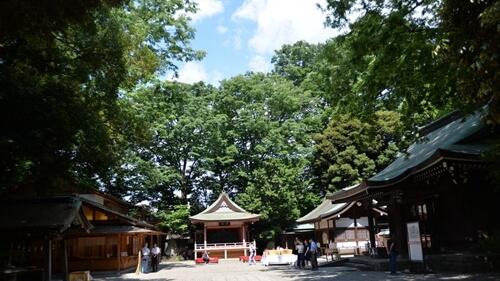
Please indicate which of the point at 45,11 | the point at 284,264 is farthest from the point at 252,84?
the point at 45,11

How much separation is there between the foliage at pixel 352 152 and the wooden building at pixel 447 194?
20471 millimetres

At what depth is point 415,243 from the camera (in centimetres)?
1502

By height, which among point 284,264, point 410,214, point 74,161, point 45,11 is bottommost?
point 284,264

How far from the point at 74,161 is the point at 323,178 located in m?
29.6

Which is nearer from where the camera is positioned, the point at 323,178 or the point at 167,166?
the point at 323,178

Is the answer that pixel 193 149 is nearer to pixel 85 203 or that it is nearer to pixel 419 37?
pixel 85 203

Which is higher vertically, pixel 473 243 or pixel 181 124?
pixel 181 124

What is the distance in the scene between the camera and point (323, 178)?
41031mm

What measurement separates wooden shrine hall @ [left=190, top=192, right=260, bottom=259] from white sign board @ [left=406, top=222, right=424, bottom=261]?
24.1 m

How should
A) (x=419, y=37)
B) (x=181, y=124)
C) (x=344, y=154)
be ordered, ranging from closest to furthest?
1. (x=419, y=37)
2. (x=344, y=154)
3. (x=181, y=124)

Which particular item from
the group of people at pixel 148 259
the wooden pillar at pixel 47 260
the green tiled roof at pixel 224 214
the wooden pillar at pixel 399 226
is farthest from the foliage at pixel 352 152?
the wooden pillar at pixel 47 260

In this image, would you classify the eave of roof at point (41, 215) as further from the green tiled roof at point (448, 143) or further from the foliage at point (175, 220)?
the foliage at point (175, 220)

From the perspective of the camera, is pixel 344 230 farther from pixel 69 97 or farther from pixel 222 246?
pixel 69 97

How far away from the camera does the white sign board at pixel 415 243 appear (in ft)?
48.6
